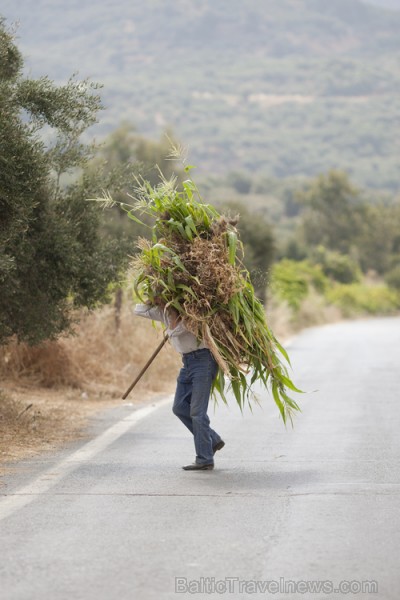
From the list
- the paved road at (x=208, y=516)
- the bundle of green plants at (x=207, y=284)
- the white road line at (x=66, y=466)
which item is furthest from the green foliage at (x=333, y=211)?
the bundle of green plants at (x=207, y=284)

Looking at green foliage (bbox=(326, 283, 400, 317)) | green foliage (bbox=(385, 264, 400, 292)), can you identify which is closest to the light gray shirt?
green foliage (bbox=(326, 283, 400, 317))

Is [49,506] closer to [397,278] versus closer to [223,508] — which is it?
[223,508]

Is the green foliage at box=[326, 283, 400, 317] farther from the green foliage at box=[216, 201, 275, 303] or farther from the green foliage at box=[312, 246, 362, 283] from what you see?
the green foliage at box=[216, 201, 275, 303]

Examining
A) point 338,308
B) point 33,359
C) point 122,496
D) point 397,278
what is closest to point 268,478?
point 122,496

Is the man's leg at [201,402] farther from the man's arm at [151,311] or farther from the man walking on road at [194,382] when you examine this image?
the man's arm at [151,311]

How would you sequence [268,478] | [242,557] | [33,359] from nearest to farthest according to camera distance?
[242,557], [268,478], [33,359]

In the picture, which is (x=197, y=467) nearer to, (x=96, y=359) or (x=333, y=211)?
(x=96, y=359)

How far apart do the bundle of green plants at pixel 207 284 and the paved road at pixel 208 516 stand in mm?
949

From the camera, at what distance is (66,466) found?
10.2 meters

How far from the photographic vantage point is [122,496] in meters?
8.72

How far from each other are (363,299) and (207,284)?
197 feet

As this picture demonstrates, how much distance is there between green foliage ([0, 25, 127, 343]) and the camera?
1118cm

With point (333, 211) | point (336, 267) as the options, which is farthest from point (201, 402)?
point (333, 211)

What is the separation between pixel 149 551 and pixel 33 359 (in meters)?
10.5
